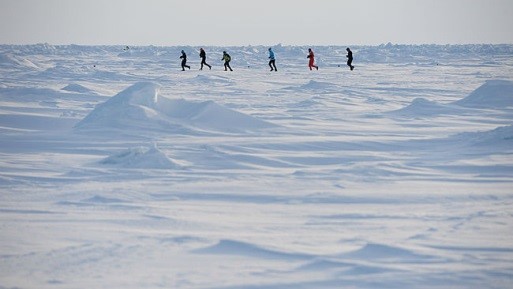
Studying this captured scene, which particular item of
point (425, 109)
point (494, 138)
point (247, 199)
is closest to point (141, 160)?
point (247, 199)

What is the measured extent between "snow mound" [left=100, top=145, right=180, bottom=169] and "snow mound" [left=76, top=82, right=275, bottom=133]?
291cm

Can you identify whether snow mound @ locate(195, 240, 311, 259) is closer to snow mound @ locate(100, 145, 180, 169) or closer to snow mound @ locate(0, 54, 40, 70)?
snow mound @ locate(100, 145, 180, 169)

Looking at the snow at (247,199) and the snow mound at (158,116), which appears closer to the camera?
the snow at (247,199)

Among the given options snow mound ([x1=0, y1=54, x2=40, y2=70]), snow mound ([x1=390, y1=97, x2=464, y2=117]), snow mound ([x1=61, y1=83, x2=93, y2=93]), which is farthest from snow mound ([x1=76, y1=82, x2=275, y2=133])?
snow mound ([x1=0, y1=54, x2=40, y2=70])

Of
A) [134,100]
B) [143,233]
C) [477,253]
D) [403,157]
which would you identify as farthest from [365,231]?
[134,100]

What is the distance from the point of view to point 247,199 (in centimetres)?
652

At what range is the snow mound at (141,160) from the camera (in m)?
8.18

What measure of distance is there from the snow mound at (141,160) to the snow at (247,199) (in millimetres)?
24

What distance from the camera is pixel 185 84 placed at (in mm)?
24172

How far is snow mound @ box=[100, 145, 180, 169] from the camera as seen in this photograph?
8181 millimetres

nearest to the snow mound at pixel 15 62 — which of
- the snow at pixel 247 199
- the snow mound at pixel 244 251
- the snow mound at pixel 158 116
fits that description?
the snow at pixel 247 199

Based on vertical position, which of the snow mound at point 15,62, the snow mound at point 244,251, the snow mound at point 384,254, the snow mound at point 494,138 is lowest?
the snow mound at point 15,62

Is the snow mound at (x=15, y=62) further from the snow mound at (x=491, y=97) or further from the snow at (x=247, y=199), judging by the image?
the snow mound at (x=491, y=97)

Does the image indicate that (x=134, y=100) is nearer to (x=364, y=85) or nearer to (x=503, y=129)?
(x=503, y=129)
